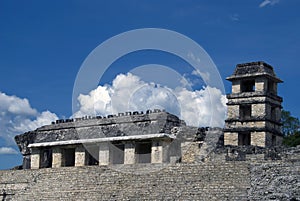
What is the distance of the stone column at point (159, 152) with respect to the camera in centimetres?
2573

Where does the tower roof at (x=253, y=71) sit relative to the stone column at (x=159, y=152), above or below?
above

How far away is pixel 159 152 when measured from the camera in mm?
25891

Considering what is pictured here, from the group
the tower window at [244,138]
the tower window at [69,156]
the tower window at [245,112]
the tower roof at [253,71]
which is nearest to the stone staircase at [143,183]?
the tower window at [69,156]

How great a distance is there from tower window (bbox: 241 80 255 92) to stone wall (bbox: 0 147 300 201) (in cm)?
587

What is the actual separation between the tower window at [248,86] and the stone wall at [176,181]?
19.3 ft

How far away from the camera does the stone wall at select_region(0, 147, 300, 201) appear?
17.8 meters

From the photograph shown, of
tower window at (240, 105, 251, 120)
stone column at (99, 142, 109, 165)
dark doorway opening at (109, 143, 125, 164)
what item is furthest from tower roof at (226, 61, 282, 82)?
stone column at (99, 142, 109, 165)

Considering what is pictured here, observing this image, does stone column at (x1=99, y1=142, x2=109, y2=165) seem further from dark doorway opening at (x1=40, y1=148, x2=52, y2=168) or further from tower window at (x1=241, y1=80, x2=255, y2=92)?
tower window at (x1=241, y1=80, x2=255, y2=92)

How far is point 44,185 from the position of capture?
2328cm

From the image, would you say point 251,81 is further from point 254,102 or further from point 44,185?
point 44,185

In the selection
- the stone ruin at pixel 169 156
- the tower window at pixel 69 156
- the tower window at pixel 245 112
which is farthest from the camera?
the tower window at pixel 69 156

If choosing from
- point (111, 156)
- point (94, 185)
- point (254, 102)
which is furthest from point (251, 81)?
point (94, 185)

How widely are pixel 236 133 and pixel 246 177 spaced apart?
32.2 ft

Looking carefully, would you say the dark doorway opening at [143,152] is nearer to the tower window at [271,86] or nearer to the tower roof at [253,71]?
the tower roof at [253,71]
